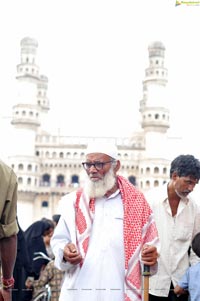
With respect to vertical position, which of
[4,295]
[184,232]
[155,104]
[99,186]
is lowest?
[4,295]

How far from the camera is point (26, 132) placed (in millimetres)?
46562

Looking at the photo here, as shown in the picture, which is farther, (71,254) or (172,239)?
(172,239)

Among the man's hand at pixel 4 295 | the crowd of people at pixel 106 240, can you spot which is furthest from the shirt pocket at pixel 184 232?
the man's hand at pixel 4 295

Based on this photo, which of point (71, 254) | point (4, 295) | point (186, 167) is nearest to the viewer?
point (4, 295)

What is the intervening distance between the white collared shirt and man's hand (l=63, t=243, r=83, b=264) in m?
0.70

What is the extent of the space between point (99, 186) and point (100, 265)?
0.36 meters

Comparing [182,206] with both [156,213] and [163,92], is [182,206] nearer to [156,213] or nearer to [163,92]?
[156,213]

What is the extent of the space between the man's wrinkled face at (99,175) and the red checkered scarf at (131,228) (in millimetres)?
60

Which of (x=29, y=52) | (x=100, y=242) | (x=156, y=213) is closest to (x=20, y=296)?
(x=156, y=213)

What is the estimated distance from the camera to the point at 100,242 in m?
3.24

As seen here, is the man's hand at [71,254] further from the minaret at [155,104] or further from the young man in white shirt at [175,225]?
the minaret at [155,104]

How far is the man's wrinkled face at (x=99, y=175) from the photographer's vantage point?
330 cm

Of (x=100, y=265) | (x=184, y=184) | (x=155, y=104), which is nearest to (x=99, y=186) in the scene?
(x=100, y=265)

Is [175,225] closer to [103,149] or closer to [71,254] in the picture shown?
[103,149]
